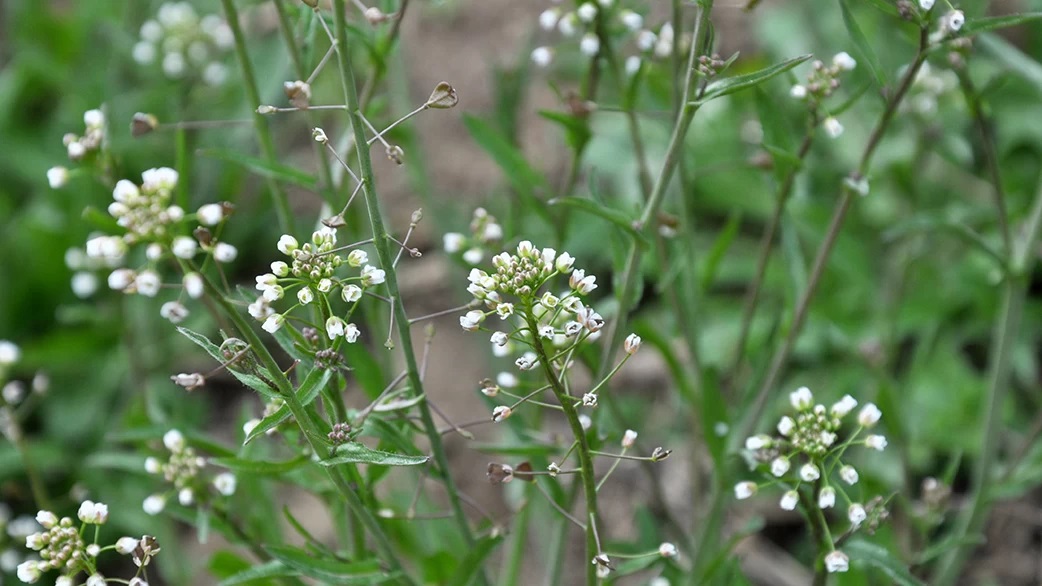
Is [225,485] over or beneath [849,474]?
beneath

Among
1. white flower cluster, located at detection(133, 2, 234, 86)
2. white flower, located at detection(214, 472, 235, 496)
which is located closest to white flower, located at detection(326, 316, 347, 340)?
white flower, located at detection(214, 472, 235, 496)

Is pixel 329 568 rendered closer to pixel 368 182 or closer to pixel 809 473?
pixel 368 182

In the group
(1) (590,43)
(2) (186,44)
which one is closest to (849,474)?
(1) (590,43)

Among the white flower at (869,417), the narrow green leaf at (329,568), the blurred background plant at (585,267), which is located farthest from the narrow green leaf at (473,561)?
the white flower at (869,417)

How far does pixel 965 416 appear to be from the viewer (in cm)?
364

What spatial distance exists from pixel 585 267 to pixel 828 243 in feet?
4.56

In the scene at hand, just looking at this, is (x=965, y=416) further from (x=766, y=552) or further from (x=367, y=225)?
(x=367, y=225)

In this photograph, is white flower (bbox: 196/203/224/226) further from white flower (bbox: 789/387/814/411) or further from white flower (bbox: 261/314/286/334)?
white flower (bbox: 789/387/814/411)

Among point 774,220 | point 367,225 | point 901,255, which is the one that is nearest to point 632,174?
point 901,255

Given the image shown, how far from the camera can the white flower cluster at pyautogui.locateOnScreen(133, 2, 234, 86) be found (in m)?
3.99

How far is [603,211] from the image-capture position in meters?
2.08

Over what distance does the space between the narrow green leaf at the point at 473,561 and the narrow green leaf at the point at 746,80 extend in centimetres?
99

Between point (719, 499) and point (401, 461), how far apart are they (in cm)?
126

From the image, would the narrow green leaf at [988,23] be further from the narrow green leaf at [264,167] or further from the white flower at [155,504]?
the white flower at [155,504]
